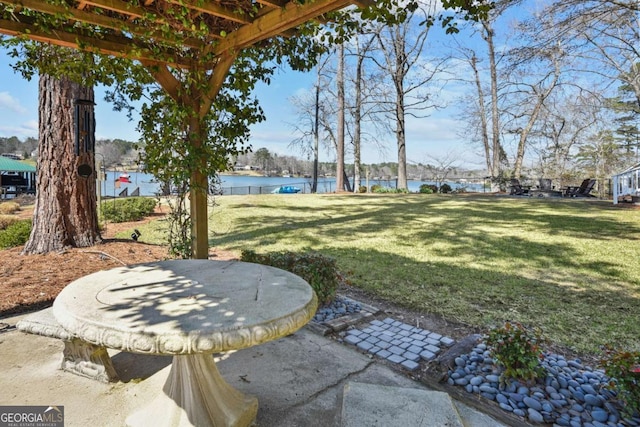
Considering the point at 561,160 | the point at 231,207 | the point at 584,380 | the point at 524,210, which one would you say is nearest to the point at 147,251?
the point at 584,380

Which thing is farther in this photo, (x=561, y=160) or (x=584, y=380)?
(x=561, y=160)

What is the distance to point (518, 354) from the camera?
2.03m

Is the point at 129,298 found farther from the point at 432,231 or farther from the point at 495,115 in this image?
the point at 495,115

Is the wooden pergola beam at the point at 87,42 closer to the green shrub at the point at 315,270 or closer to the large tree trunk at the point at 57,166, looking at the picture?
the large tree trunk at the point at 57,166

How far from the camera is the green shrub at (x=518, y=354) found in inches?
78.5

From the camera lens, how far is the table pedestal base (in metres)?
1.66

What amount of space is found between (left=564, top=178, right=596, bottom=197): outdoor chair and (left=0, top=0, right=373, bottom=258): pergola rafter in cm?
1442

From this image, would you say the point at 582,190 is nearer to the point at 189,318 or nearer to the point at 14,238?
the point at 189,318

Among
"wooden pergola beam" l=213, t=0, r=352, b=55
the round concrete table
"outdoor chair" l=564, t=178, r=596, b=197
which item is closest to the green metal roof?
"wooden pergola beam" l=213, t=0, r=352, b=55

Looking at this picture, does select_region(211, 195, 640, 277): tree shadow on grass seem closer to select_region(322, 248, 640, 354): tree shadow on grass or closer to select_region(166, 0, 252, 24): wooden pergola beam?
select_region(322, 248, 640, 354): tree shadow on grass

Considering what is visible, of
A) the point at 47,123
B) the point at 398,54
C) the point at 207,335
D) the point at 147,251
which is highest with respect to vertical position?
the point at 398,54

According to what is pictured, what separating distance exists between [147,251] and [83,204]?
3.40ft

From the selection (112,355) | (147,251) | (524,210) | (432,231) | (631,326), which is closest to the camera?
(112,355)

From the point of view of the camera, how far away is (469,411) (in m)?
1.88
